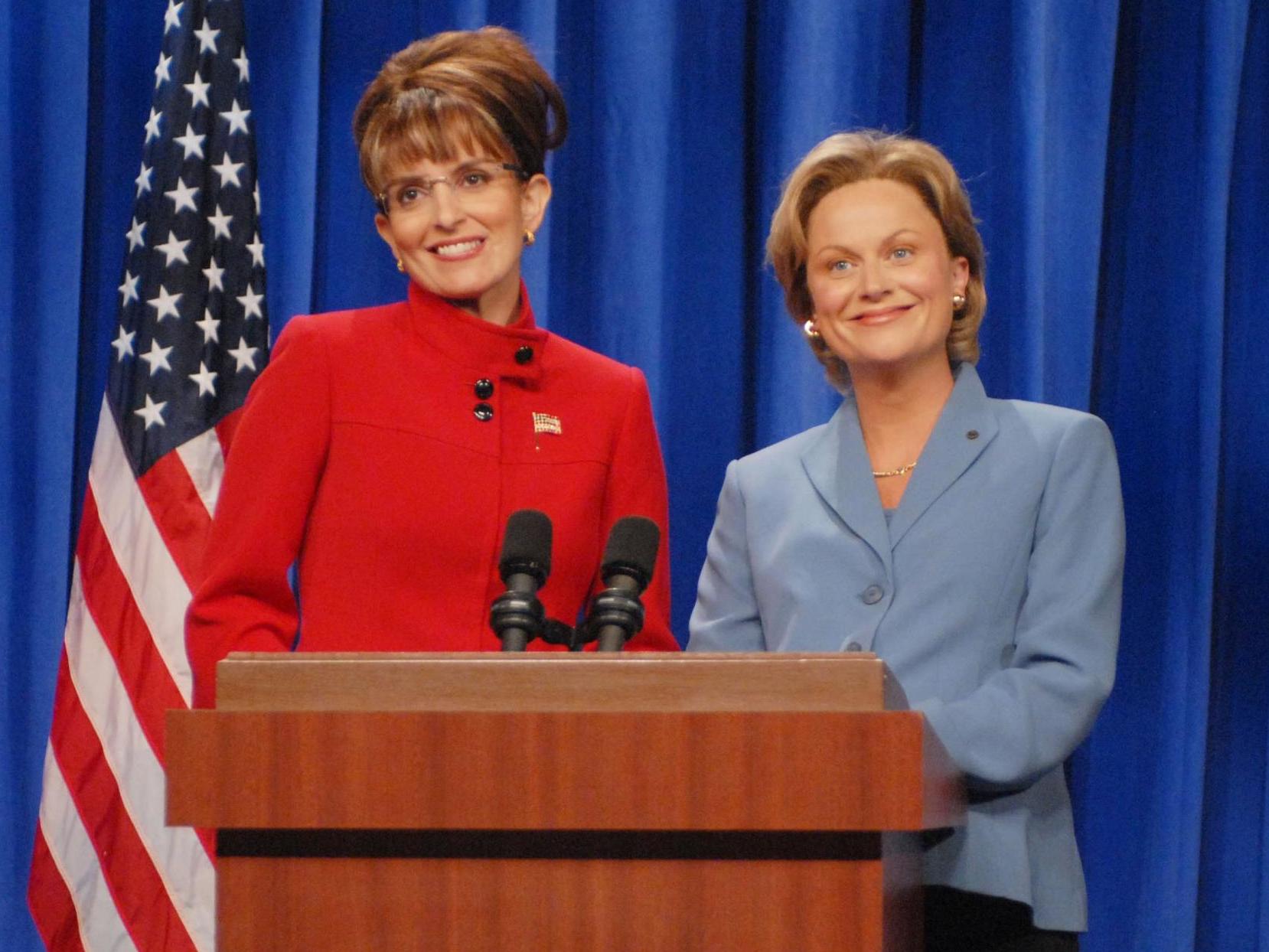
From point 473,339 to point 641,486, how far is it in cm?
27

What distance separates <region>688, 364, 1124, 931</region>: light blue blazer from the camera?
5.96 ft

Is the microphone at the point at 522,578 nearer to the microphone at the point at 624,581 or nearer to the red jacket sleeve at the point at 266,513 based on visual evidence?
the microphone at the point at 624,581

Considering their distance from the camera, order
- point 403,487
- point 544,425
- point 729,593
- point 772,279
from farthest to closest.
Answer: point 772,279 → point 729,593 → point 544,425 → point 403,487

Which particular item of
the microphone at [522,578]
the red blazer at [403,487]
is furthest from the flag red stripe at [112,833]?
the microphone at [522,578]

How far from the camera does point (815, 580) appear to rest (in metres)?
2.03

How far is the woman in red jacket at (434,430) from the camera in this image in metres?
1.94

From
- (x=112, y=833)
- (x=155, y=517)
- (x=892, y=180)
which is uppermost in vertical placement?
(x=892, y=180)

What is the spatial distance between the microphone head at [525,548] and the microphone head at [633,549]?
0.18 ft

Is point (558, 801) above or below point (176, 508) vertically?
below

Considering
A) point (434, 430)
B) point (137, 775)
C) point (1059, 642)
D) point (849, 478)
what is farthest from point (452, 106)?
A: point (137, 775)

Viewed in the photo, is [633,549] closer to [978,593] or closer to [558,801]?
[558,801]

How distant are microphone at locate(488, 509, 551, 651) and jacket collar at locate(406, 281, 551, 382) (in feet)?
1.98

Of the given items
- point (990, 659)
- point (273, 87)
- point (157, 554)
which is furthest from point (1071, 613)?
point (273, 87)

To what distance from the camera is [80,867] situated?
9.97 ft
